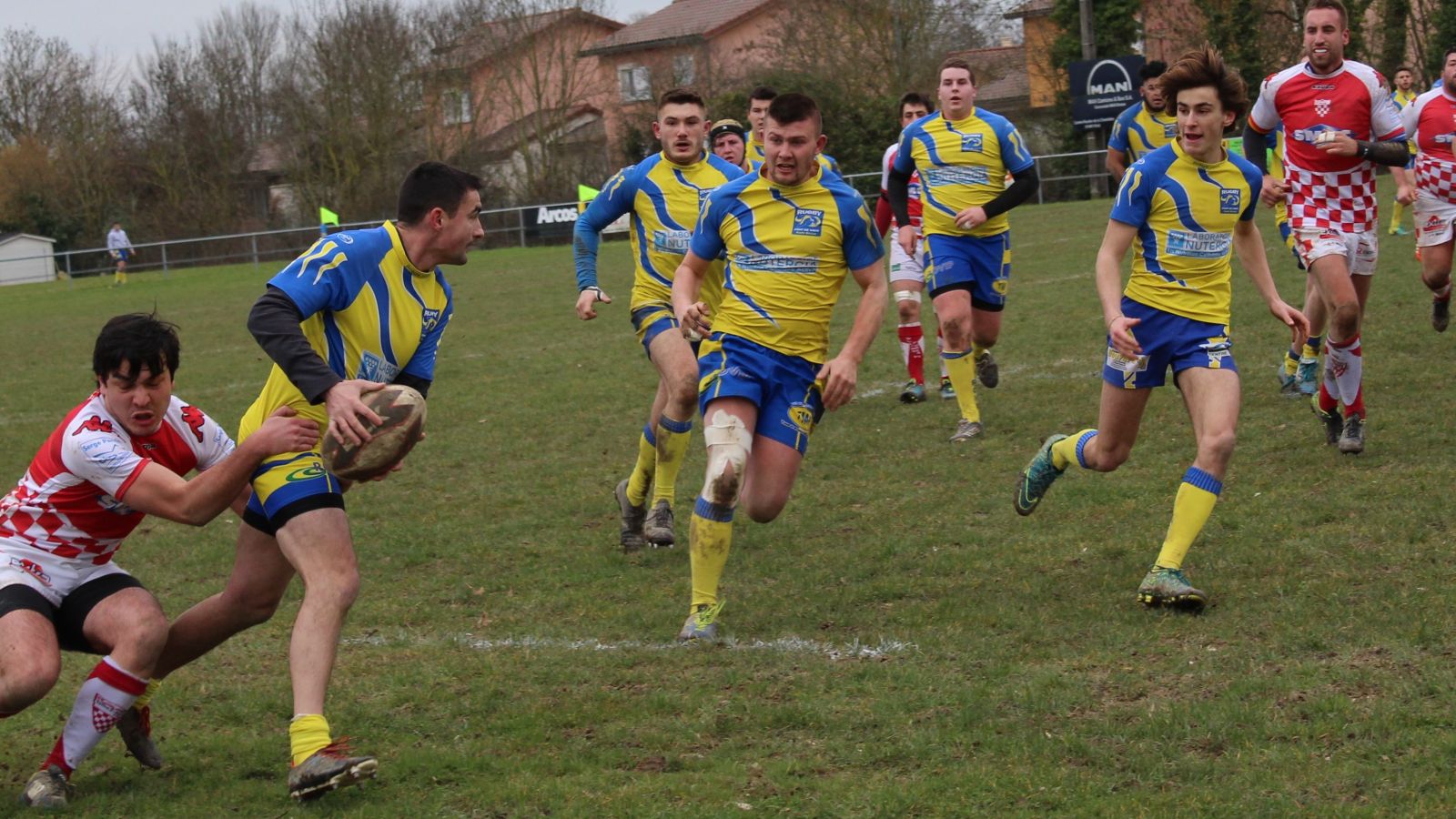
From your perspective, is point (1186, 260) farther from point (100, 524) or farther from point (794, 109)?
point (100, 524)

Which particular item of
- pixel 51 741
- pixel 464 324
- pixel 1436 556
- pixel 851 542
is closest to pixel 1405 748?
pixel 1436 556

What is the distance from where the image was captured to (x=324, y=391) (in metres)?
4.15

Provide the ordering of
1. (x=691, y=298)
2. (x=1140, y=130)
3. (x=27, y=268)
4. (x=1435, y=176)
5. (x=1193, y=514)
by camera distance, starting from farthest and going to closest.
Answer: (x=27, y=268)
(x=1140, y=130)
(x=1435, y=176)
(x=691, y=298)
(x=1193, y=514)

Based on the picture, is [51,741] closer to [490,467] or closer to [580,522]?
[580,522]

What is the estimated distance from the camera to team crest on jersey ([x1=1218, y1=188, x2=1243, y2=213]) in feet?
19.4

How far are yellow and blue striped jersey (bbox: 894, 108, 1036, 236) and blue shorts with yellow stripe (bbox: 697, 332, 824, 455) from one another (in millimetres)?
3537

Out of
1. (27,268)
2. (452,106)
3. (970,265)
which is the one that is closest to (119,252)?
(27,268)

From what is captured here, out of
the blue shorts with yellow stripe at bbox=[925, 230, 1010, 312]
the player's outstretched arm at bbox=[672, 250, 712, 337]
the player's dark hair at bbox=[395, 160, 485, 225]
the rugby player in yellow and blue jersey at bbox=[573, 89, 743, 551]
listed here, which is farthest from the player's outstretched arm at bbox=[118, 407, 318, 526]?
the blue shorts with yellow stripe at bbox=[925, 230, 1010, 312]

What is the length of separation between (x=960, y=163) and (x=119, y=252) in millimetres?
30981

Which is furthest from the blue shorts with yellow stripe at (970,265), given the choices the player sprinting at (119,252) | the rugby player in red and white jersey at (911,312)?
the player sprinting at (119,252)

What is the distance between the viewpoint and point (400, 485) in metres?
8.93

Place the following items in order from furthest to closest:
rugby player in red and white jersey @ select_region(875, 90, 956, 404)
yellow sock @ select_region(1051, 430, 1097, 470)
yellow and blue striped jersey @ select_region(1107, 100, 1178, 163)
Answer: yellow and blue striped jersey @ select_region(1107, 100, 1178, 163)
rugby player in red and white jersey @ select_region(875, 90, 956, 404)
yellow sock @ select_region(1051, 430, 1097, 470)

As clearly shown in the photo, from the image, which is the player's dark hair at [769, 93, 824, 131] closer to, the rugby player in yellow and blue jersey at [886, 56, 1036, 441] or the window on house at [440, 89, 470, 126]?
the rugby player in yellow and blue jersey at [886, 56, 1036, 441]

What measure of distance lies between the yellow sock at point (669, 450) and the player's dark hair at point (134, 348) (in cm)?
314
